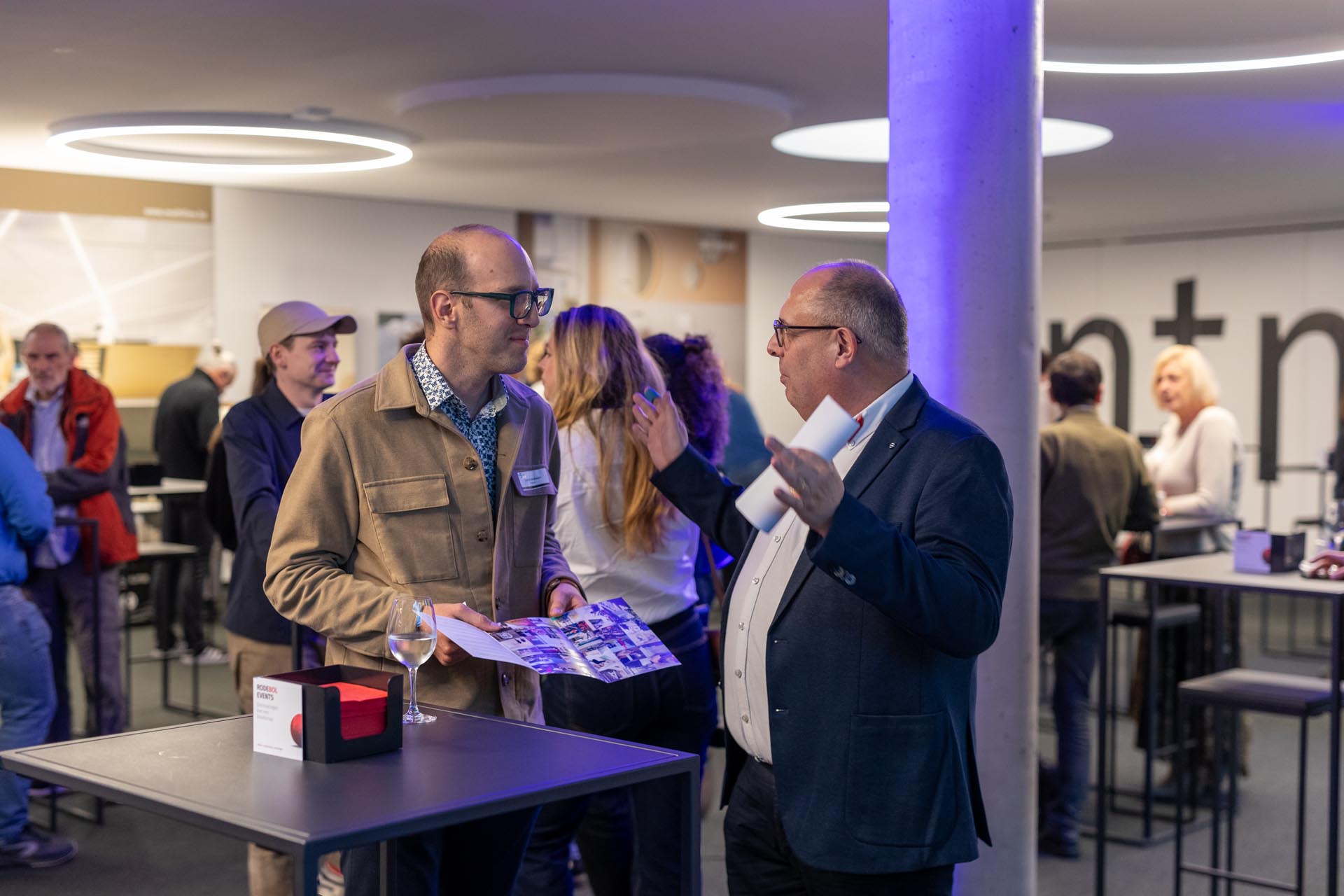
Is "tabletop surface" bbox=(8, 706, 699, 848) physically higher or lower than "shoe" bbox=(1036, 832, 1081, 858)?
higher

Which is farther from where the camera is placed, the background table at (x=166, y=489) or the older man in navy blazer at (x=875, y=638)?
the background table at (x=166, y=489)

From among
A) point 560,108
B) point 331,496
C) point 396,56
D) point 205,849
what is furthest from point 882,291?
point 560,108

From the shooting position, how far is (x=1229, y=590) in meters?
4.16

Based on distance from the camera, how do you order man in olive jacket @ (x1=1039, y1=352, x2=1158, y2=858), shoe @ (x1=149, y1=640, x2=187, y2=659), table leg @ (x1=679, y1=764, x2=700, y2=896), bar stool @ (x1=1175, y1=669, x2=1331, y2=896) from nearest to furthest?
table leg @ (x1=679, y1=764, x2=700, y2=896), bar stool @ (x1=1175, y1=669, x2=1331, y2=896), man in olive jacket @ (x1=1039, y1=352, x2=1158, y2=858), shoe @ (x1=149, y1=640, x2=187, y2=659)

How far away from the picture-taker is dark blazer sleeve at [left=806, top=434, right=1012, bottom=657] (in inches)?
73.6

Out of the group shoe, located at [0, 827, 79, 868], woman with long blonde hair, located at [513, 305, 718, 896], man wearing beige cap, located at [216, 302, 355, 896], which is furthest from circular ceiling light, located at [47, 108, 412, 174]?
woman with long blonde hair, located at [513, 305, 718, 896]

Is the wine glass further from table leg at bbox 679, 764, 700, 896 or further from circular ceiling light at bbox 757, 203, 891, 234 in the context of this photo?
circular ceiling light at bbox 757, 203, 891, 234

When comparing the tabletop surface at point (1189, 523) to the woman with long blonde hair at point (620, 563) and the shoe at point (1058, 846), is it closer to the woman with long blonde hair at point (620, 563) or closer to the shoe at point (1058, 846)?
the shoe at point (1058, 846)

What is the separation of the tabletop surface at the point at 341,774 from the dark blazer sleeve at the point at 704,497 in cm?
57

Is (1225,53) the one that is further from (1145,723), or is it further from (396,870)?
(396,870)

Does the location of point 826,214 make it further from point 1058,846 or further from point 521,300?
point 521,300

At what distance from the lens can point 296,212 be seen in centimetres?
1090

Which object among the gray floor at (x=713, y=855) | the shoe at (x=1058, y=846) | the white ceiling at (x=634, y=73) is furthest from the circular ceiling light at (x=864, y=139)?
the shoe at (x=1058, y=846)

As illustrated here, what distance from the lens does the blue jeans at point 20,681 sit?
4.28 meters
